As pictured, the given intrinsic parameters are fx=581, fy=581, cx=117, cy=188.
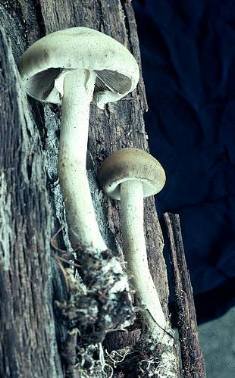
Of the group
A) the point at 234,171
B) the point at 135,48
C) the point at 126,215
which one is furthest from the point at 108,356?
the point at 234,171

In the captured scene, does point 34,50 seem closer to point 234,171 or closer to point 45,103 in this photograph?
point 45,103

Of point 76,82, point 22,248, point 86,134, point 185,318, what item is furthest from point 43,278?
point 185,318

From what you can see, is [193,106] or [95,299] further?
[193,106]

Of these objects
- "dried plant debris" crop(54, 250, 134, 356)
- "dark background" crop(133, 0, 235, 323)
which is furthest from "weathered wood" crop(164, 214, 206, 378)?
"dark background" crop(133, 0, 235, 323)

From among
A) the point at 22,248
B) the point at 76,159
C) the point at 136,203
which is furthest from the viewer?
the point at 136,203

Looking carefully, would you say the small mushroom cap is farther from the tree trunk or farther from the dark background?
the dark background

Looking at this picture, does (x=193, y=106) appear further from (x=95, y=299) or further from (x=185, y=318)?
(x=95, y=299)
